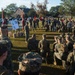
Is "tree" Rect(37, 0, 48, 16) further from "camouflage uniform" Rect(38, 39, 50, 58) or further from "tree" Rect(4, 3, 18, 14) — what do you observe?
"tree" Rect(4, 3, 18, 14)

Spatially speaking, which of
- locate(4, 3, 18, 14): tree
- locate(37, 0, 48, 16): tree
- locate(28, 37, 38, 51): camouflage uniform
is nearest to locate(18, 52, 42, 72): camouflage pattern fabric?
locate(28, 37, 38, 51): camouflage uniform

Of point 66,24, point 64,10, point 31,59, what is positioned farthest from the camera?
point 64,10

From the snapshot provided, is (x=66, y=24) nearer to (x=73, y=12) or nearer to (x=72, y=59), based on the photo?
(x=72, y=59)

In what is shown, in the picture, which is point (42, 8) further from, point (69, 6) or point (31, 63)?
point (31, 63)

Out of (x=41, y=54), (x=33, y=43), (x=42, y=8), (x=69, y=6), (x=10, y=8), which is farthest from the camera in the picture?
(x=10, y=8)

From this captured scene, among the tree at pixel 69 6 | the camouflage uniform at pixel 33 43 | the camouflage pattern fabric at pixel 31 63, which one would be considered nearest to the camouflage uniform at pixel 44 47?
the camouflage uniform at pixel 33 43

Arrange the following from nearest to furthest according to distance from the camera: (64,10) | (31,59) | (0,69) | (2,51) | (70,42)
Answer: (0,69) → (2,51) → (31,59) → (70,42) → (64,10)

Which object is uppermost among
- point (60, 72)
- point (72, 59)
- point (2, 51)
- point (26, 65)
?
point (2, 51)

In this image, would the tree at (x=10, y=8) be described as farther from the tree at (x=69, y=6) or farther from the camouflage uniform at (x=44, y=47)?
the camouflage uniform at (x=44, y=47)

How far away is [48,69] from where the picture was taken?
33.3ft

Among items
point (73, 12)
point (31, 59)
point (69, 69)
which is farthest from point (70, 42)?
point (73, 12)

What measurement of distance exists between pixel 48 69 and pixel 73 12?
5082 cm

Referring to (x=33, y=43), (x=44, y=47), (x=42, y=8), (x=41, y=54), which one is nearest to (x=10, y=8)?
(x=42, y=8)

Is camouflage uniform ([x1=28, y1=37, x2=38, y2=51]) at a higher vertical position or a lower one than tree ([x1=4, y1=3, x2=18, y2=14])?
lower
